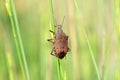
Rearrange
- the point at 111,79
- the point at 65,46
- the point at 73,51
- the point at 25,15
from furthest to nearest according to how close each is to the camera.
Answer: the point at 25,15 < the point at 111,79 < the point at 73,51 < the point at 65,46

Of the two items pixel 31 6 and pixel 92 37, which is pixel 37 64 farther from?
pixel 31 6

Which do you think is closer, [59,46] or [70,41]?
[59,46]

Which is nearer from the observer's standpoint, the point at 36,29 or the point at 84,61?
the point at 84,61

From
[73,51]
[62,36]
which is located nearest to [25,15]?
[73,51]

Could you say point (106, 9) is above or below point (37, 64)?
above

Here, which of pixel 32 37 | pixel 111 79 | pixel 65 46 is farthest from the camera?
pixel 32 37

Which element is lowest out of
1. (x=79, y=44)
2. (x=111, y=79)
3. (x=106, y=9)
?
(x=111, y=79)

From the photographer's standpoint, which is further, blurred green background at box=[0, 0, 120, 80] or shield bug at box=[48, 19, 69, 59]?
blurred green background at box=[0, 0, 120, 80]

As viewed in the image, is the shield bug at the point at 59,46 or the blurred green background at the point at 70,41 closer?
the shield bug at the point at 59,46
